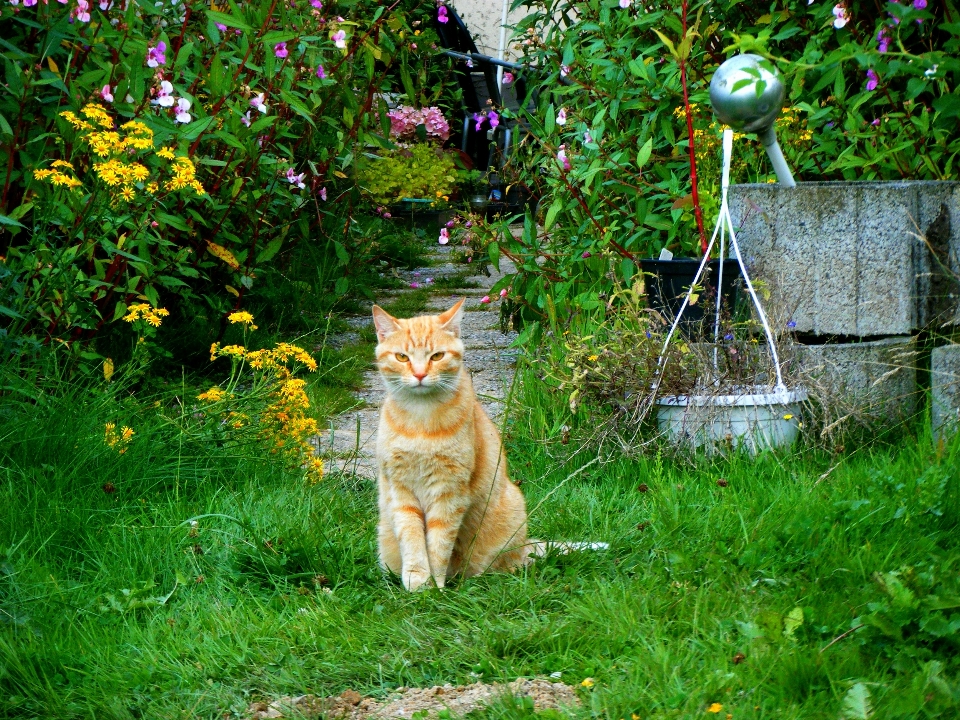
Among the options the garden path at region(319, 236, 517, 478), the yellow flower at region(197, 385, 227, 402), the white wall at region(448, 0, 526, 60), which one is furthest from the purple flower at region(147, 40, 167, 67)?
the white wall at region(448, 0, 526, 60)

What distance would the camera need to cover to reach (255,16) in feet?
14.1

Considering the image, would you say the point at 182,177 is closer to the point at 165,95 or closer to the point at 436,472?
the point at 165,95

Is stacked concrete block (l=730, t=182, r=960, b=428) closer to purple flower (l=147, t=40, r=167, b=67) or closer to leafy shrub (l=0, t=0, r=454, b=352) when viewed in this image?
leafy shrub (l=0, t=0, r=454, b=352)

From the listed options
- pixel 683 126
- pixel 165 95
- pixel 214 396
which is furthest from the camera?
pixel 683 126

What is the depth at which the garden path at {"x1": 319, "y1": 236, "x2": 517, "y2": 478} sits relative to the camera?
4176mm

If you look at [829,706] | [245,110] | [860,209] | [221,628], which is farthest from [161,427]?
[860,209]

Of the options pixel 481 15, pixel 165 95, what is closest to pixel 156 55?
pixel 165 95

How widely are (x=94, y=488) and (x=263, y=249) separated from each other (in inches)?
89.9

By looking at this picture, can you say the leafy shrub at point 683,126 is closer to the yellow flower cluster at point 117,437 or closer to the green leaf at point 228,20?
the green leaf at point 228,20

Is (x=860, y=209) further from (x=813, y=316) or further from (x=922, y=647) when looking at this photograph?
(x=922, y=647)

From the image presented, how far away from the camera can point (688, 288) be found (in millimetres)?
4051

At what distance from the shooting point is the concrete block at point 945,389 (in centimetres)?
360

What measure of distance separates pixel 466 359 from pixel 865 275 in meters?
2.31

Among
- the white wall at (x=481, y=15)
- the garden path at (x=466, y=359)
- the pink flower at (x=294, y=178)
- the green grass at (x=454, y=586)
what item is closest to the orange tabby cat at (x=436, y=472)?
the green grass at (x=454, y=586)
